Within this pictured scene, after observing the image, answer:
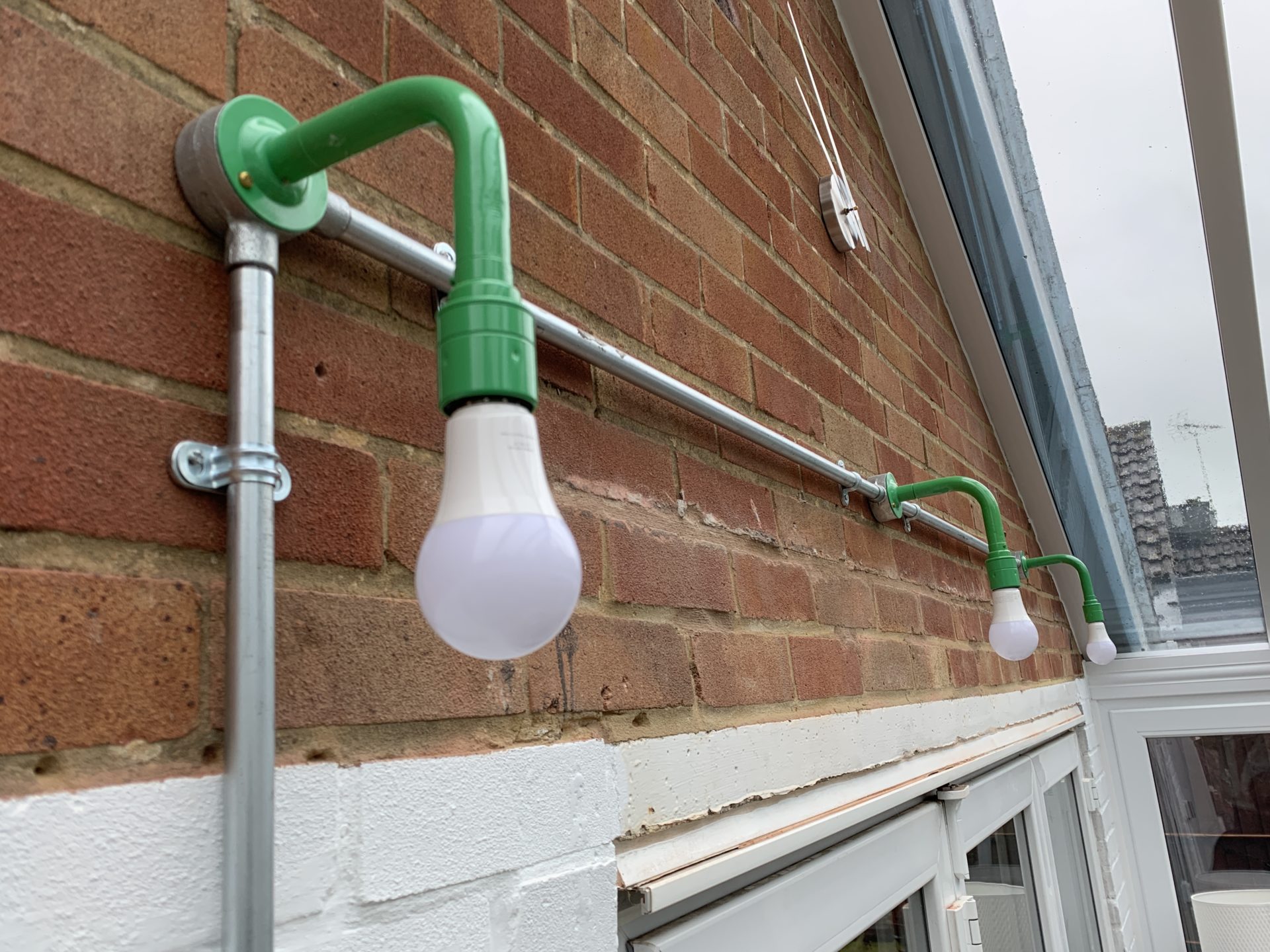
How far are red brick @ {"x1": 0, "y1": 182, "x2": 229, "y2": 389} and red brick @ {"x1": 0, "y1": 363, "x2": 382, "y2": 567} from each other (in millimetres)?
21

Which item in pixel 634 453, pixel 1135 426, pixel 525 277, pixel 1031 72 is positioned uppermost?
pixel 1031 72

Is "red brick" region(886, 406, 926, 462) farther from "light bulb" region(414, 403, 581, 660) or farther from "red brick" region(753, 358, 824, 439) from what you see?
"light bulb" region(414, 403, 581, 660)

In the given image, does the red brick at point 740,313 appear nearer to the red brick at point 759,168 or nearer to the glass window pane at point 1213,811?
the red brick at point 759,168

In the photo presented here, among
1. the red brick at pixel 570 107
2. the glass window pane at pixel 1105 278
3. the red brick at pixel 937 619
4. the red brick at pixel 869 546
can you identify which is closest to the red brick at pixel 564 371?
the red brick at pixel 570 107

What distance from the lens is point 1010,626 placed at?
1229 mm

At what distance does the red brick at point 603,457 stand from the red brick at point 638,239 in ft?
0.59

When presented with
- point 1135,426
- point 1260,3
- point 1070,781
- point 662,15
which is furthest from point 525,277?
point 1070,781

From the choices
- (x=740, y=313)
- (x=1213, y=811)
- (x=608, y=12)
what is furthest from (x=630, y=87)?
(x=1213, y=811)

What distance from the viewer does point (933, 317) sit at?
2119mm

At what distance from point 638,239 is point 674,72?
0.28m

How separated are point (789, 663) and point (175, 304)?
77 cm

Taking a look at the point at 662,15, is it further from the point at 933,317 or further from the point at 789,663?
the point at 933,317

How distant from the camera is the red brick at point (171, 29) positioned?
0.47 metres

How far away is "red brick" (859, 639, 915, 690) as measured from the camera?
1281 millimetres
